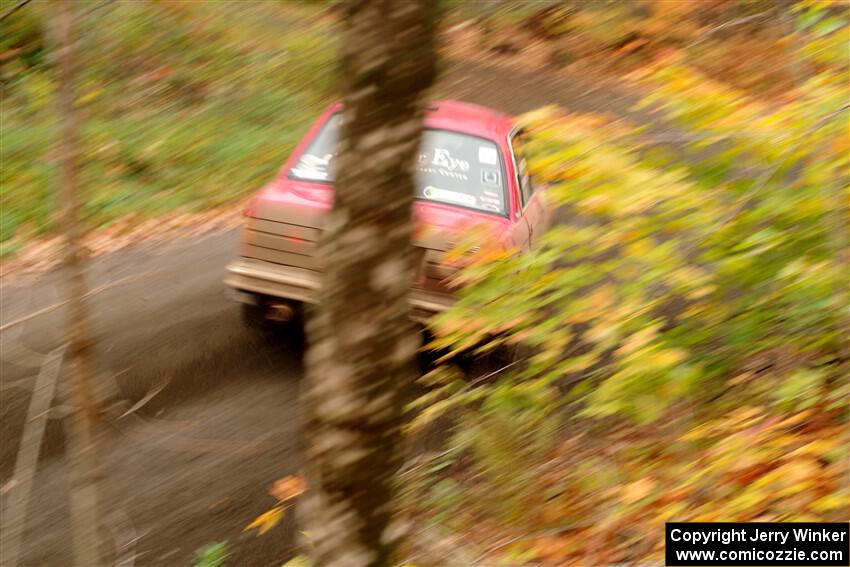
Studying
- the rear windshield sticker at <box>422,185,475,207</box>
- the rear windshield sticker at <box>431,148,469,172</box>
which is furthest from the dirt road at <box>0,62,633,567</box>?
the rear windshield sticker at <box>431,148,469,172</box>

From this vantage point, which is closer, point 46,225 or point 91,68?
point 46,225

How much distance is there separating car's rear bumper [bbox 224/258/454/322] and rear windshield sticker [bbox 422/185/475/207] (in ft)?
3.07

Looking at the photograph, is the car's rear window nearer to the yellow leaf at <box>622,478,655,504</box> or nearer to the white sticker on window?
the white sticker on window

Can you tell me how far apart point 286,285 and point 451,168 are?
5.78 ft

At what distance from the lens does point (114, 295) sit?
8.55 m

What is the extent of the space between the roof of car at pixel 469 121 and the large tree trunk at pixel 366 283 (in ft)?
17.1

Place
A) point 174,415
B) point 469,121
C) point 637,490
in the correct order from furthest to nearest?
point 469,121
point 174,415
point 637,490

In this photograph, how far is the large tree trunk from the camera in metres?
2.69

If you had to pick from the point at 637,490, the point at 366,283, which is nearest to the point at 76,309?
the point at 366,283

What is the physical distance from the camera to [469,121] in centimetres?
817

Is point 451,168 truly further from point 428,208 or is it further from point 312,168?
point 312,168

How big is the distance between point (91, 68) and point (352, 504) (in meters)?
12.6

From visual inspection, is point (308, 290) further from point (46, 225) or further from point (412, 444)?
point (46, 225)

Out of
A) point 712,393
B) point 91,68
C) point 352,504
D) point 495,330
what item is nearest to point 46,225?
point 91,68
